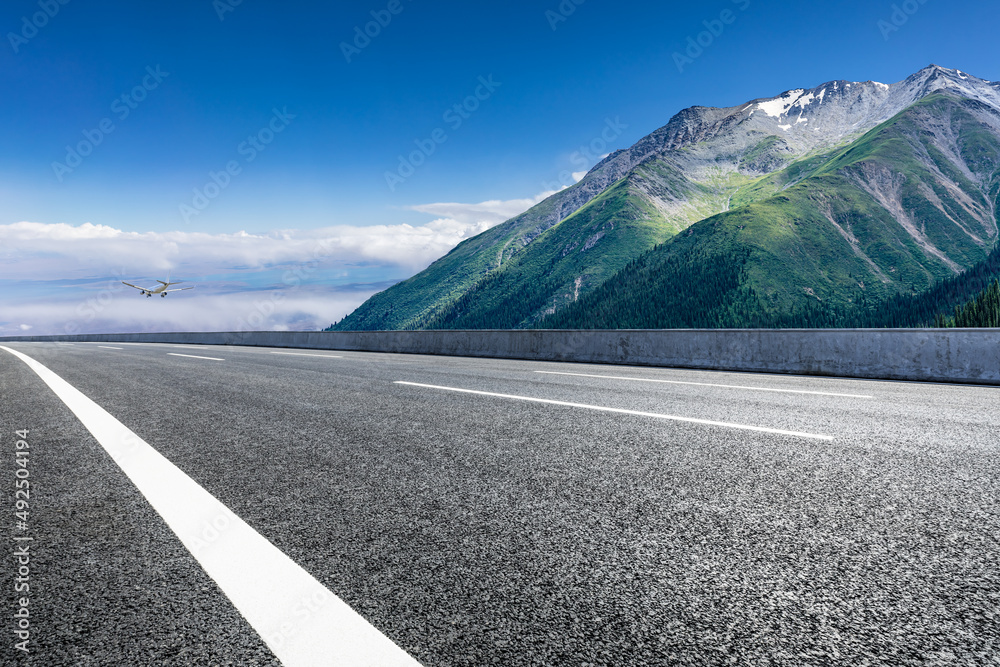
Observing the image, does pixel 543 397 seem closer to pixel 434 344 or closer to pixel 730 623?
pixel 730 623

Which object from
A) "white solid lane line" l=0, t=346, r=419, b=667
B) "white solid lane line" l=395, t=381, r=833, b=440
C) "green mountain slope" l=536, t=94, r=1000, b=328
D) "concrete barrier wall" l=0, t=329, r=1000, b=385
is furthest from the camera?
"green mountain slope" l=536, t=94, r=1000, b=328

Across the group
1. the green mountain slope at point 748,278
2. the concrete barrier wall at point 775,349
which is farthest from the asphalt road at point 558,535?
the green mountain slope at point 748,278

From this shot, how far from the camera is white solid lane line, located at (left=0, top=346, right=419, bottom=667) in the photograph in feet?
5.31

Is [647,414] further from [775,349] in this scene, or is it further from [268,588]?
[775,349]

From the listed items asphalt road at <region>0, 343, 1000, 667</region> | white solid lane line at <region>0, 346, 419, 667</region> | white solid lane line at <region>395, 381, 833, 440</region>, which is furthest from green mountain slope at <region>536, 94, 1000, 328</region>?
white solid lane line at <region>0, 346, 419, 667</region>

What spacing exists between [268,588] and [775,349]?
10688 millimetres

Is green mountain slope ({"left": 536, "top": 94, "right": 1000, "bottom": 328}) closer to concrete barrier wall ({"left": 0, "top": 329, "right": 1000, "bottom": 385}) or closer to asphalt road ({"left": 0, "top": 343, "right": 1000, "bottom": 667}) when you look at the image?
concrete barrier wall ({"left": 0, "top": 329, "right": 1000, "bottom": 385})

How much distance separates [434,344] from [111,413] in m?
12.5

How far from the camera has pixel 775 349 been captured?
10.9m

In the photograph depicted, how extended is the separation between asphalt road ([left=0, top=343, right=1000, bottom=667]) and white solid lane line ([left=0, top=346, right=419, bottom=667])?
50mm

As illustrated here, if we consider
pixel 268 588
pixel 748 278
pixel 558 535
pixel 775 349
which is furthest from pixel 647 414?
pixel 748 278

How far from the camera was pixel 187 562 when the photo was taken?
2.25 m

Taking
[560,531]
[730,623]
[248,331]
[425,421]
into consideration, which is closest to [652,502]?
[560,531]

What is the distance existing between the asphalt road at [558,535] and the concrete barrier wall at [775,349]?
417cm
